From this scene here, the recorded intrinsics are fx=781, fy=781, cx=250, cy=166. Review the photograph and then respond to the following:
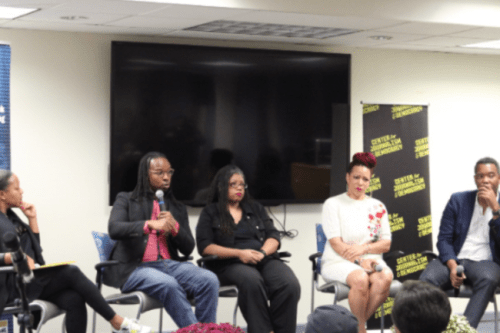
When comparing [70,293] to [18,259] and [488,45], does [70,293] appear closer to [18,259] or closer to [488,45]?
[18,259]

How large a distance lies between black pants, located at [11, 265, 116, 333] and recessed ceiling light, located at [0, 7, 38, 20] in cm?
163

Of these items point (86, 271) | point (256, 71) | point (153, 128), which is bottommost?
point (86, 271)

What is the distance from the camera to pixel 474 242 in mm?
5664

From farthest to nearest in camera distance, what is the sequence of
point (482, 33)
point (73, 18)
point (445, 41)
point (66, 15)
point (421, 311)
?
point (445, 41) < point (482, 33) < point (73, 18) < point (66, 15) < point (421, 311)

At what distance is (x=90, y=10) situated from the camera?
194 inches

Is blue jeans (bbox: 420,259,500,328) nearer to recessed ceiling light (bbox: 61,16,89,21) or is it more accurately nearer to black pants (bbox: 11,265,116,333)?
black pants (bbox: 11,265,116,333)

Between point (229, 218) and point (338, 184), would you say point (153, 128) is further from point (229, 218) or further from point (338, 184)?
point (338, 184)

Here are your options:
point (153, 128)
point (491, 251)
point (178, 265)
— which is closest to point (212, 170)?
point (153, 128)

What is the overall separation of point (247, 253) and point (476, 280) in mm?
1589

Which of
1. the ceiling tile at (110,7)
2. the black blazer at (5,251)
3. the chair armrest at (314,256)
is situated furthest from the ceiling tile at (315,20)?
the black blazer at (5,251)

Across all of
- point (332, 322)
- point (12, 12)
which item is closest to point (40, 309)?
point (12, 12)

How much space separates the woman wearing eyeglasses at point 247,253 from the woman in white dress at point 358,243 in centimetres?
36

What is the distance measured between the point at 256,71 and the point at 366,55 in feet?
3.44

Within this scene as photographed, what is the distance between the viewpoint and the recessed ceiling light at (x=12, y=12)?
4.91 metres
